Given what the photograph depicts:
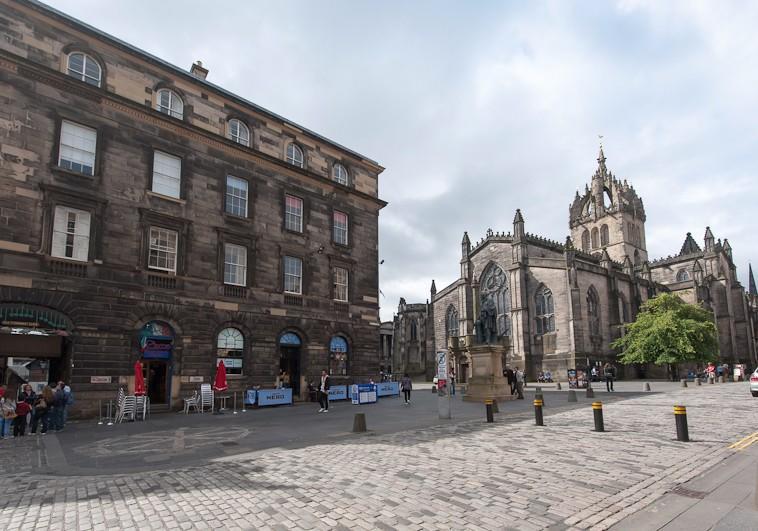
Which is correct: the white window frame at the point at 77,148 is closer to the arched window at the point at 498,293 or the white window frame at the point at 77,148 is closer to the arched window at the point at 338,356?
the arched window at the point at 338,356

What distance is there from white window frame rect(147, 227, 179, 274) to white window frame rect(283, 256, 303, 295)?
19.2 ft

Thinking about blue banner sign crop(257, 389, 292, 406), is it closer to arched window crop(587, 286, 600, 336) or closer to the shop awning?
the shop awning

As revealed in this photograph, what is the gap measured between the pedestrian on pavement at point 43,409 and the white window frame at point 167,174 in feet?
31.5

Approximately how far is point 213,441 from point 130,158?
13738mm

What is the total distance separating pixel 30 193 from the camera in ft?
57.0

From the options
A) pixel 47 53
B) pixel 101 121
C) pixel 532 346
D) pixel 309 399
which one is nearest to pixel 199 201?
pixel 101 121

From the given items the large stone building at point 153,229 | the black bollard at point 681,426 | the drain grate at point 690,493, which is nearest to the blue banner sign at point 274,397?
the large stone building at point 153,229

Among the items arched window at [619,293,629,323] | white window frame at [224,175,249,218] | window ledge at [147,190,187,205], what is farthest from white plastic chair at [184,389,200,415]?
arched window at [619,293,629,323]

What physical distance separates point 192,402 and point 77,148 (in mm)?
11372

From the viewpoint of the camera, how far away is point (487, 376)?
23172mm

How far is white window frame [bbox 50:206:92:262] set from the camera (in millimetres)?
17844

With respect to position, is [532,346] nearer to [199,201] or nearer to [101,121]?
[199,201]

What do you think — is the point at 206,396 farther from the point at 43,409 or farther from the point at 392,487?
the point at 392,487

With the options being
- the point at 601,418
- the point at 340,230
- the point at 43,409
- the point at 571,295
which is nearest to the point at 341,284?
the point at 340,230
